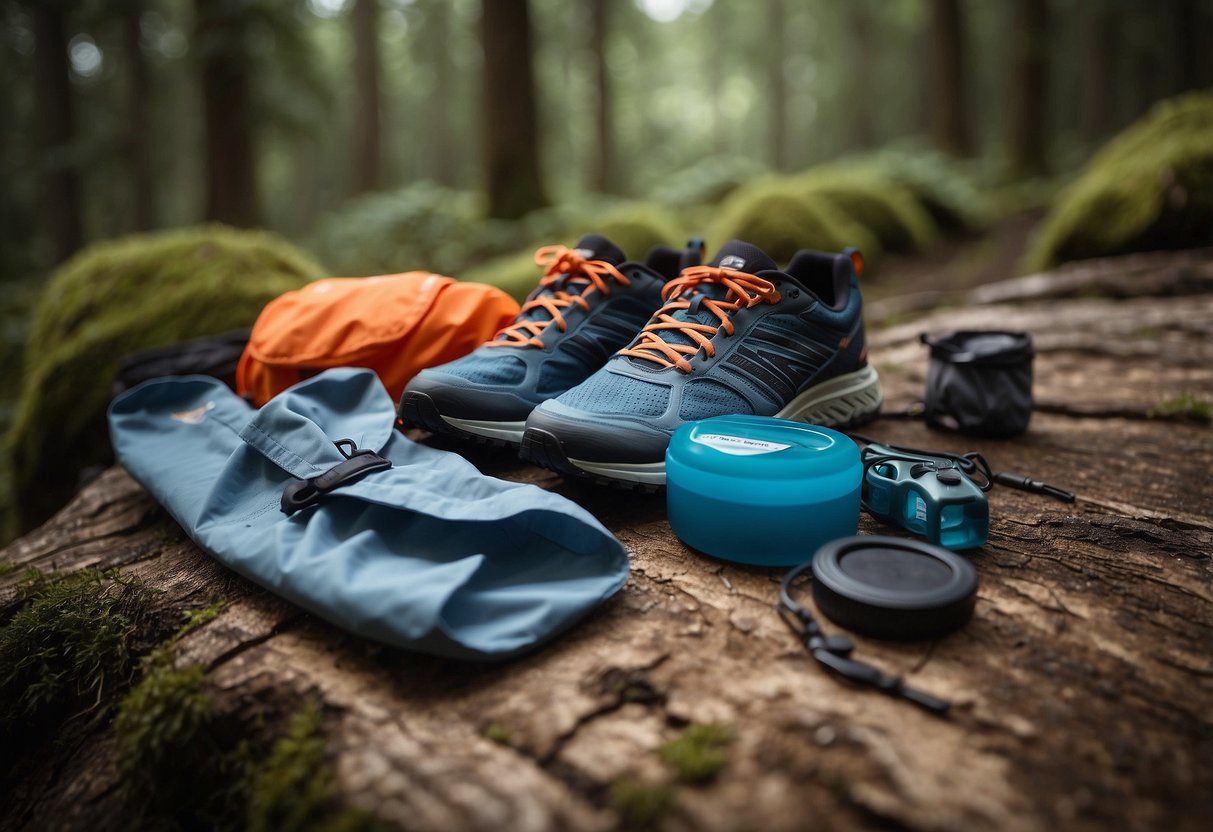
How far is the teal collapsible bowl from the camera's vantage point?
1.68 meters

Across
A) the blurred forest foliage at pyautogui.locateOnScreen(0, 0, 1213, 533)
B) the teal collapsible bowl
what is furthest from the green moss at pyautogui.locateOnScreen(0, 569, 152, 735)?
the blurred forest foliage at pyautogui.locateOnScreen(0, 0, 1213, 533)

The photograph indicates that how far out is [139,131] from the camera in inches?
575

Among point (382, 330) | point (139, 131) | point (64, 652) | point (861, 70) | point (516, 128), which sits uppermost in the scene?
point (861, 70)

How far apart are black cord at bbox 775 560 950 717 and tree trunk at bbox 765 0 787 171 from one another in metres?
28.9

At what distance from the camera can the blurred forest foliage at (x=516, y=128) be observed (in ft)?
25.1

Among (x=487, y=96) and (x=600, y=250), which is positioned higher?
(x=487, y=96)

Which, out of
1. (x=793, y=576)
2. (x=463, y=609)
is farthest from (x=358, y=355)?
(x=793, y=576)

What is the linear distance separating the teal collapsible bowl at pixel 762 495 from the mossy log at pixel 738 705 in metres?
0.08

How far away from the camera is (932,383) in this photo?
9.39 ft

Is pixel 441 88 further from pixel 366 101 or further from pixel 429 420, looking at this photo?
pixel 429 420

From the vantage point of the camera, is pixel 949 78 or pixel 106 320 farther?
pixel 949 78

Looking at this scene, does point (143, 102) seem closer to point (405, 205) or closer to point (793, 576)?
point (405, 205)

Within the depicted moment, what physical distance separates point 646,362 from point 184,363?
226 cm

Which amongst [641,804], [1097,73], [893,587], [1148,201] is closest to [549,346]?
[893,587]
